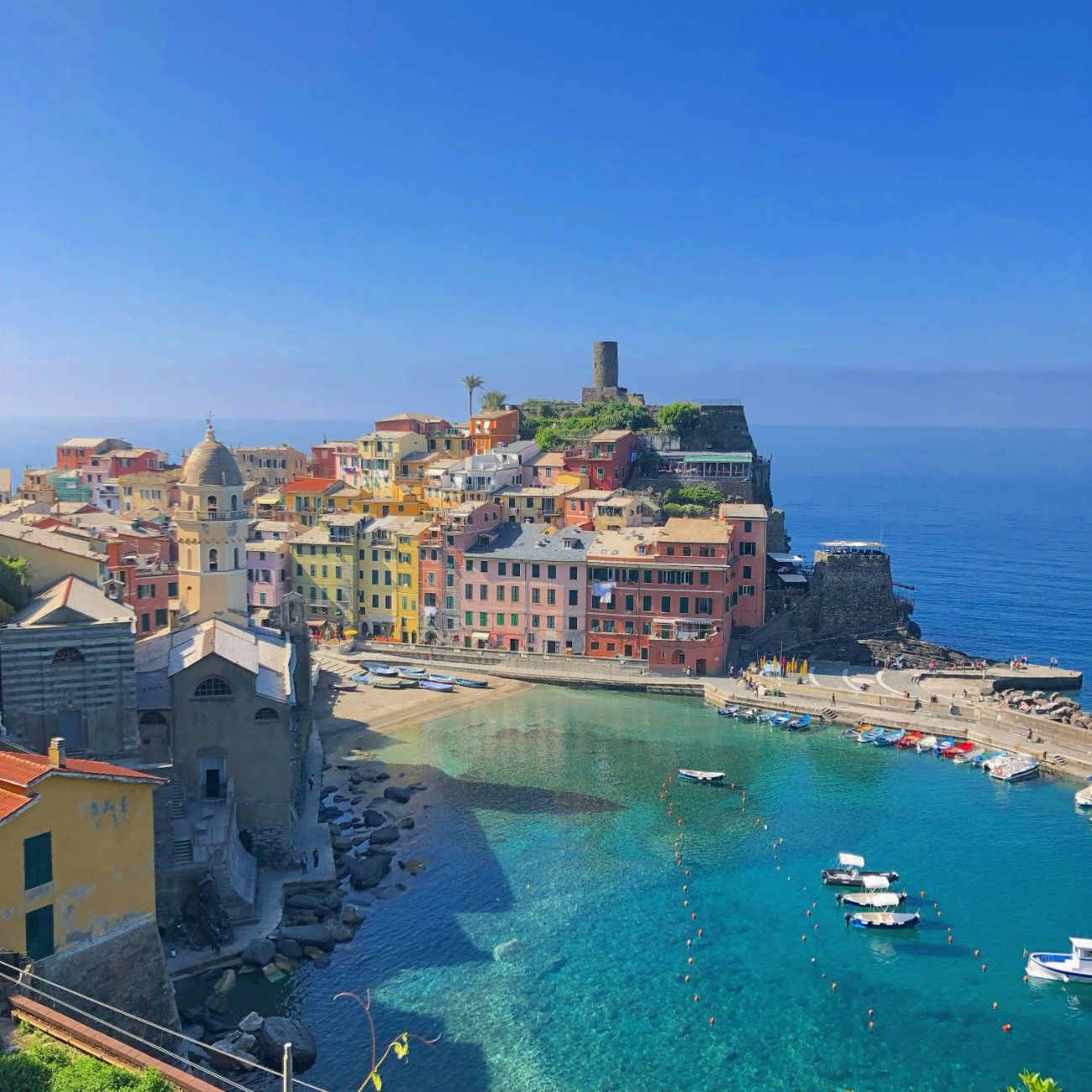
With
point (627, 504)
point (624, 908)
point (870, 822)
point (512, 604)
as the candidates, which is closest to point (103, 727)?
point (624, 908)

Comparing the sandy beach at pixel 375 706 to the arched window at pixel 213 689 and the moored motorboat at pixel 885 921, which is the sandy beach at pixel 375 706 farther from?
the moored motorboat at pixel 885 921

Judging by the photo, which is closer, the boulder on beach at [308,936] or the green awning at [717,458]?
the boulder on beach at [308,936]

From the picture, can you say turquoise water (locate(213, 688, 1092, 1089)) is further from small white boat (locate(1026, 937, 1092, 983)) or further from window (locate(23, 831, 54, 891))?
window (locate(23, 831, 54, 891))

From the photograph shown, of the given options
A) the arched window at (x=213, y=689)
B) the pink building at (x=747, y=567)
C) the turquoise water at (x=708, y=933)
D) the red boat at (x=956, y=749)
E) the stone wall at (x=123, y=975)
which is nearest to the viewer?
the stone wall at (x=123, y=975)

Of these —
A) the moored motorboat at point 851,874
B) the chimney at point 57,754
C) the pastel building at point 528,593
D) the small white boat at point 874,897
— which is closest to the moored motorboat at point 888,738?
the moored motorboat at point 851,874

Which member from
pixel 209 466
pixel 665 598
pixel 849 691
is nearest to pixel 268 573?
pixel 665 598

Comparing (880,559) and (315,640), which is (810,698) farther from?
(315,640)
